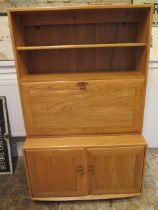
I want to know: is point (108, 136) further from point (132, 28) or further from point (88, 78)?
point (132, 28)

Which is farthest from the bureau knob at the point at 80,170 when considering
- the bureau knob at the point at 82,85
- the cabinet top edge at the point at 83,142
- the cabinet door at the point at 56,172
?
the bureau knob at the point at 82,85

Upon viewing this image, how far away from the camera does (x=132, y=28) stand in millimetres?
1609

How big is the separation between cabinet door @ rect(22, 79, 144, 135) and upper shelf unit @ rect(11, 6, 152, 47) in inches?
15.8

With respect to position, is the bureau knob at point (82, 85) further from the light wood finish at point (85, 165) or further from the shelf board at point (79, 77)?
the light wood finish at point (85, 165)

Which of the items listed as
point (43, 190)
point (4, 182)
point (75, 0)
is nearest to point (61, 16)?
point (75, 0)

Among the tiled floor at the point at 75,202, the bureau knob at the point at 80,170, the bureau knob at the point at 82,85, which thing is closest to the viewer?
the bureau knob at the point at 82,85

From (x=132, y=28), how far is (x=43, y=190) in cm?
157

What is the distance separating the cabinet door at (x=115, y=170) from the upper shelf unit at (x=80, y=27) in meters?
0.89

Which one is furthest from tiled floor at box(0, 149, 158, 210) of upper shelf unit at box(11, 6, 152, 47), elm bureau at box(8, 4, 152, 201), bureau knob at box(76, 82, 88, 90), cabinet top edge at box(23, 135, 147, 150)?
upper shelf unit at box(11, 6, 152, 47)

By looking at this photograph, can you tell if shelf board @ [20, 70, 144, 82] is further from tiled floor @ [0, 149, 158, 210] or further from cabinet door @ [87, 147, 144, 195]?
tiled floor @ [0, 149, 158, 210]

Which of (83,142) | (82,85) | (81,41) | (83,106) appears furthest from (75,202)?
(81,41)

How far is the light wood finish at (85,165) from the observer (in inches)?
59.1

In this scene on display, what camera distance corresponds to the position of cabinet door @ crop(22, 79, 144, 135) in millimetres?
1459

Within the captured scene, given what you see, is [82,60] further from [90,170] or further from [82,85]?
[90,170]
